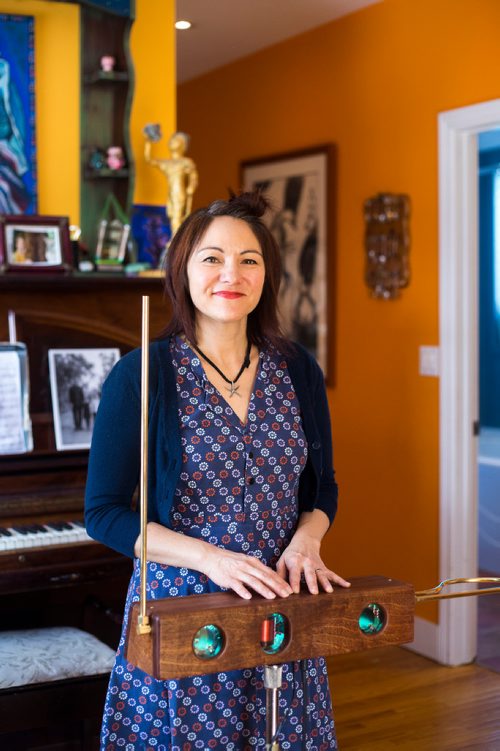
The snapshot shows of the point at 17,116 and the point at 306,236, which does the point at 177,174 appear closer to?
the point at 17,116

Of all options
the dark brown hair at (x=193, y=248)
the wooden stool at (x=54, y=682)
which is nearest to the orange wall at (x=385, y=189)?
the wooden stool at (x=54, y=682)

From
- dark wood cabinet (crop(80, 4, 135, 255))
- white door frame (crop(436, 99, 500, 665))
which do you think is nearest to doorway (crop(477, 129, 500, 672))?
white door frame (crop(436, 99, 500, 665))

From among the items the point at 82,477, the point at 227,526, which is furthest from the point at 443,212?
the point at 227,526

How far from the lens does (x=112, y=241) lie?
332cm

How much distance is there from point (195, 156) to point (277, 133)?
85 cm

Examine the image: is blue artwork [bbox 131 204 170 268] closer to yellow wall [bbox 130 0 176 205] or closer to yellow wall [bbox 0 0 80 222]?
yellow wall [bbox 130 0 176 205]

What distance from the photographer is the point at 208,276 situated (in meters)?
1.58

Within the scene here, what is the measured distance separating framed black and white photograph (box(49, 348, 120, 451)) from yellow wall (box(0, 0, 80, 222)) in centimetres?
61

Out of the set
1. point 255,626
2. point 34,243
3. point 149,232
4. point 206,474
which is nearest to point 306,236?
point 149,232

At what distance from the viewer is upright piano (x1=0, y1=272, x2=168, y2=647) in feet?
8.79

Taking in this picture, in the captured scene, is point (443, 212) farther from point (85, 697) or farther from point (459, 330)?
point (85, 697)

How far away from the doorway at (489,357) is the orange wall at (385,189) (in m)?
0.91

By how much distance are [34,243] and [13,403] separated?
51 cm

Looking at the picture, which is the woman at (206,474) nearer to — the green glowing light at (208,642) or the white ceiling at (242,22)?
the green glowing light at (208,642)
